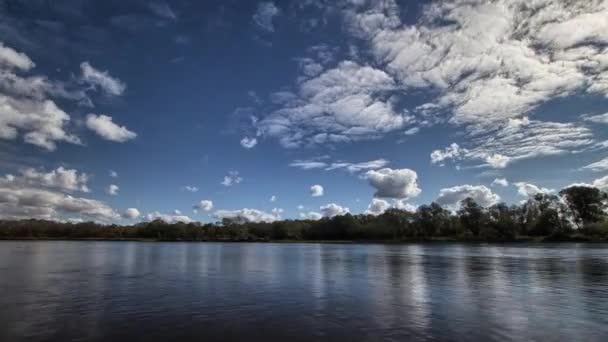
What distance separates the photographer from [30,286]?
30.2 m

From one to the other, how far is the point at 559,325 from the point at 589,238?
168 meters

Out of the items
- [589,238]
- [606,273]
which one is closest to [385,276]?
[606,273]

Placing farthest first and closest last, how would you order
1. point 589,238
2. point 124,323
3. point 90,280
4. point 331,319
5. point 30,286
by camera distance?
point 589,238, point 90,280, point 30,286, point 331,319, point 124,323

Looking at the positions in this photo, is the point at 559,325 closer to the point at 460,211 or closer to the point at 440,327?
the point at 440,327

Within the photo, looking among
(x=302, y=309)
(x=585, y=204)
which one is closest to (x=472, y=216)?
(x=585, y=204)

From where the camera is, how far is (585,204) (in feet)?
532

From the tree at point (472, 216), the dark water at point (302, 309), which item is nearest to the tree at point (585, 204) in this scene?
the tree at point (472, 216)

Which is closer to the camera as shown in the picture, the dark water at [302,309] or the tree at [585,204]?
the dark water at [302,309]

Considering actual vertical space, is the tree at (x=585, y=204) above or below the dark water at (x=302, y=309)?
above

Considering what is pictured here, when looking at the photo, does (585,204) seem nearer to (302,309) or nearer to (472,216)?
(472,216)

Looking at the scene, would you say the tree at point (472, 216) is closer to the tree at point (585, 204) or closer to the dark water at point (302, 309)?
the tree at point (585, 204)

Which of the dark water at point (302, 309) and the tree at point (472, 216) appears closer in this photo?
the dark water at point (302, 309)

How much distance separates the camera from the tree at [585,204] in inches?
6289

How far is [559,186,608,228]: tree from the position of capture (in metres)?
160
